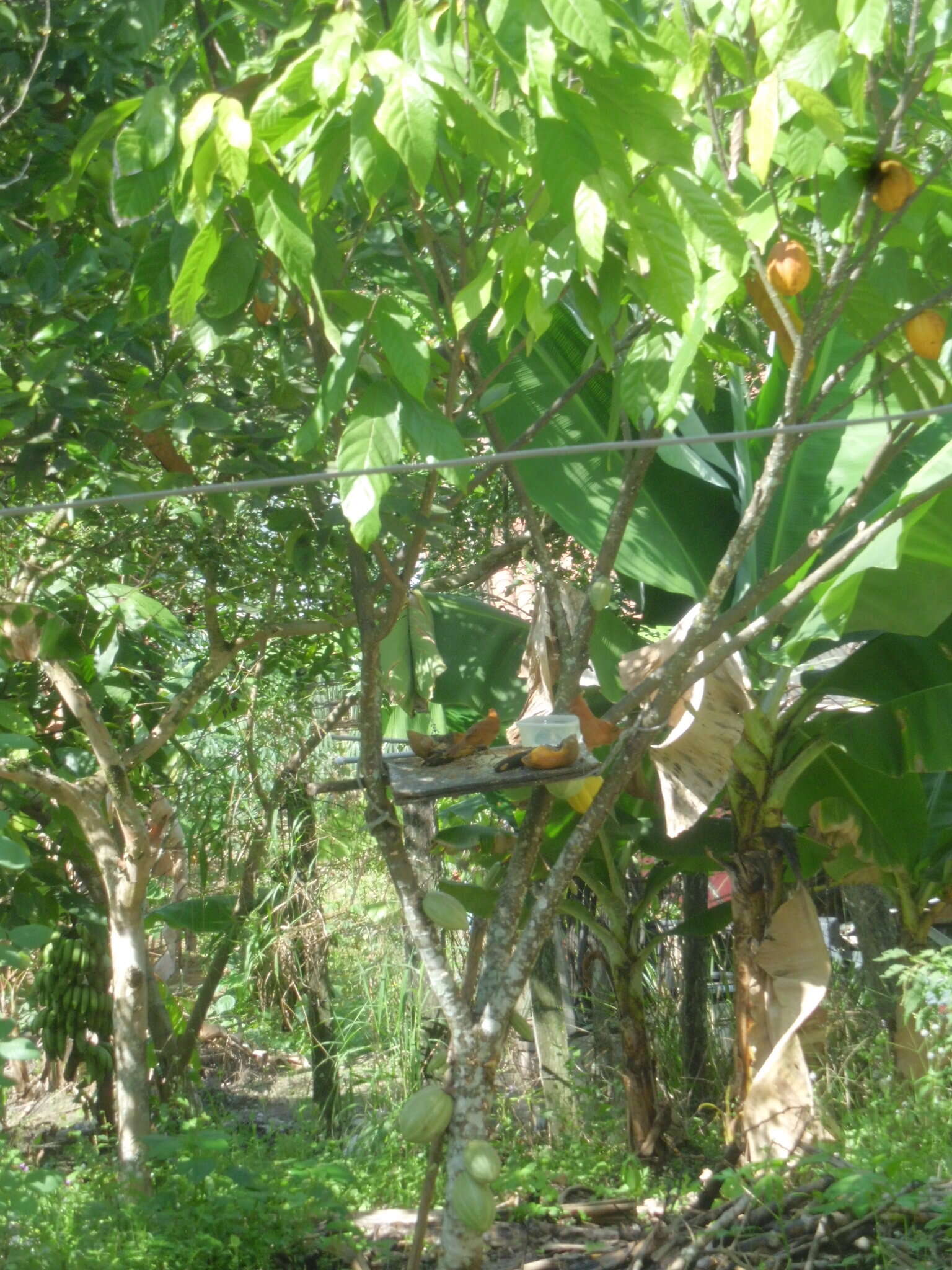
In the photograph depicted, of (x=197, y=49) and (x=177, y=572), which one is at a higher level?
(x=197, y=49)

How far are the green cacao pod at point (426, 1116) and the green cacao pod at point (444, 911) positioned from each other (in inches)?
15.9

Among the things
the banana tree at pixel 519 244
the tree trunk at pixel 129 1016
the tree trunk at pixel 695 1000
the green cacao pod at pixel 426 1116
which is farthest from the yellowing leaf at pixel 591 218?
the tree trunk at pixel 695 1000

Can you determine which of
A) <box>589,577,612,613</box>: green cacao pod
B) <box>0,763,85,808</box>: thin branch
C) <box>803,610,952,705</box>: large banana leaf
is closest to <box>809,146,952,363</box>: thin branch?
<box>589,577,612,613</box>: green cacao pod

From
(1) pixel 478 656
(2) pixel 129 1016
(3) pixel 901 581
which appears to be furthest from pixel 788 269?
(2) pixel 129 1016

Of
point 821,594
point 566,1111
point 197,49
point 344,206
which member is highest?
point 197,49

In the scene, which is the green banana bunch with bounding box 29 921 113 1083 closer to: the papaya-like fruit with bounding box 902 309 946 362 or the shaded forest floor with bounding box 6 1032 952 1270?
the shaded forest floor with bounding box 6 1032 952 1270

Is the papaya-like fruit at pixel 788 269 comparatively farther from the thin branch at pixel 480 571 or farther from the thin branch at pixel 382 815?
the thin branch at pixel 480 571

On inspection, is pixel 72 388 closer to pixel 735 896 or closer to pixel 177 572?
pixel 177 572

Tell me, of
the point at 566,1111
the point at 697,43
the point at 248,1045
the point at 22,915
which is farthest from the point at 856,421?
the point at 248,1045

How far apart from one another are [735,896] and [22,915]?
8.19 ft

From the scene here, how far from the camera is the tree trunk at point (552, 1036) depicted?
5.28 metres

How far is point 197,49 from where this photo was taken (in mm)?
3102

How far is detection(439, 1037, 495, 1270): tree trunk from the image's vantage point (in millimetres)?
2764

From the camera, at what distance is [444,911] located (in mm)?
2896
